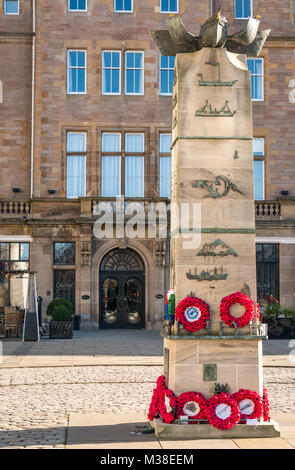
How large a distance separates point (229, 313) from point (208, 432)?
1594mm

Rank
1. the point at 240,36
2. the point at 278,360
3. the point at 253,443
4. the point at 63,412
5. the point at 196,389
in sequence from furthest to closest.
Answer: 1. the point at 278,360
2. the point at 63,412
3. the point at 240,36
4. the point at 196,389
5. the point at 253,443

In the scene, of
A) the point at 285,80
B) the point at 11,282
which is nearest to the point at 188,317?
the point at 11,282

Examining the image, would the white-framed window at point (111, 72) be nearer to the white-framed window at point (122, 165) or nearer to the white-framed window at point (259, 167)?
the white-framed window at point (122, 165)

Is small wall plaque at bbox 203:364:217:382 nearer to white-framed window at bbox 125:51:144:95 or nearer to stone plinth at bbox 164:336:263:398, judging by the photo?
stone plinth at bbox 164:336:263:398

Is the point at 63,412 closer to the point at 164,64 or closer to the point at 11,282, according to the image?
the point at 11,282

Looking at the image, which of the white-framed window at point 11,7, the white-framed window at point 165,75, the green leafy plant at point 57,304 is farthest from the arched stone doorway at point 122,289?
the white-framed window at point 11,7

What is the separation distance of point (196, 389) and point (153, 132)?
22817 mm

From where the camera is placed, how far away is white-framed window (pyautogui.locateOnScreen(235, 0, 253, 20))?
33.0 meters

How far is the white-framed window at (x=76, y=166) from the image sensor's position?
31.6m

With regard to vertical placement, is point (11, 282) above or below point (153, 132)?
below

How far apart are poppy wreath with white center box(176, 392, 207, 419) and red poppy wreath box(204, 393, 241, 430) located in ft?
0.30

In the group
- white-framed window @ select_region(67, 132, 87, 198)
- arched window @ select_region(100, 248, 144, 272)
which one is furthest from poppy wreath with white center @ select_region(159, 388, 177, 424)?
white-framed window @ select_region(67, 132, 87, 198)

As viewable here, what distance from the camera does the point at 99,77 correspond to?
105 feet

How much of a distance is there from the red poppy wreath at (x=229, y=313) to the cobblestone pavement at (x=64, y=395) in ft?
8.74
